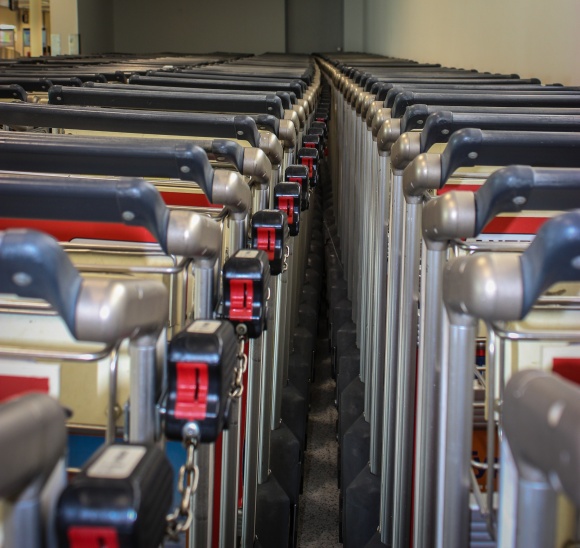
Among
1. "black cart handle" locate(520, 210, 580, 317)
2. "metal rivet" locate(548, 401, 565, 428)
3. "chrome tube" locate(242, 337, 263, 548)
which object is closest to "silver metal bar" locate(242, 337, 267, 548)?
"chrome tube" locate(242, 337, 263, 548)

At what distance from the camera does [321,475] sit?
8.38ft

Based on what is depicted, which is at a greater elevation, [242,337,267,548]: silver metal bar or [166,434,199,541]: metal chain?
[166,434,199,541]: metal chain

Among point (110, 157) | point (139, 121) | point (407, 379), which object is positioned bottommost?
point (407, 379)

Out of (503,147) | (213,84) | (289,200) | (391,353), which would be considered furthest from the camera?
(213,84)

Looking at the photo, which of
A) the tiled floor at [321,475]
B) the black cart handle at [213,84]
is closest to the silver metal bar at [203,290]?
the tiled floor at [321,475]

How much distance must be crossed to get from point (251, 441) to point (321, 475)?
924 mm

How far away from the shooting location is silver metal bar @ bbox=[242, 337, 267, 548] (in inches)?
64.5

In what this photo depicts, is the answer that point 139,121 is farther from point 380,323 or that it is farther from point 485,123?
point 380,323

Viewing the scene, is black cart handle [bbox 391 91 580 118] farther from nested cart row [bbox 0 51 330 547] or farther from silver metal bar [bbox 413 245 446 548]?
silver metal bar [bbox 413 245 446 548]

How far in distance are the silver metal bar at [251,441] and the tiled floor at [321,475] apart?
498 millimetres

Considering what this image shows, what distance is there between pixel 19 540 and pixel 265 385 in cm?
133

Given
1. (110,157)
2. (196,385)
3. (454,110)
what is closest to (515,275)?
(196,385)

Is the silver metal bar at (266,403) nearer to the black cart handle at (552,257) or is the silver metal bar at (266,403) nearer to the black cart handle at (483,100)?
the black cart handle at (483,100)

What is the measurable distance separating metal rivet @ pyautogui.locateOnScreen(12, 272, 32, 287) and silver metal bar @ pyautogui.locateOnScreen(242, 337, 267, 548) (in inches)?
37.9
